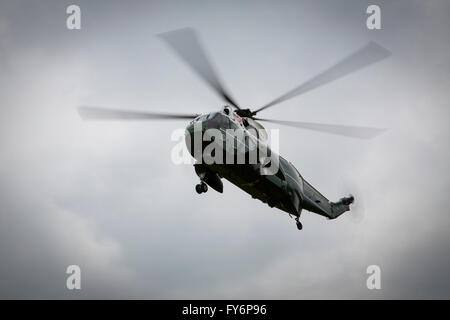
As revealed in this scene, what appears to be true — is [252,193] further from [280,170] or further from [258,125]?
[258,125]

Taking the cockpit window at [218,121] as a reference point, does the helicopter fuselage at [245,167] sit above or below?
below

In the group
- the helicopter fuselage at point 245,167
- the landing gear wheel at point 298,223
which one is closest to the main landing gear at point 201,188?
the helicopter fuselage at point 245,167

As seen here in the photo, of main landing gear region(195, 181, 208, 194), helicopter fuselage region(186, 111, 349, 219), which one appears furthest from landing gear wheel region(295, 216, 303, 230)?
main landing gear region(195, 181, 208, 194)

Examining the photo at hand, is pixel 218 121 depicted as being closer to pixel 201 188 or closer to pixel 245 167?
pixel 245 167

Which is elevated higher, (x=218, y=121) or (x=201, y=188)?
(x=218, y=121)

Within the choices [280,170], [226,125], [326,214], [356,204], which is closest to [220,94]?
[226,125]

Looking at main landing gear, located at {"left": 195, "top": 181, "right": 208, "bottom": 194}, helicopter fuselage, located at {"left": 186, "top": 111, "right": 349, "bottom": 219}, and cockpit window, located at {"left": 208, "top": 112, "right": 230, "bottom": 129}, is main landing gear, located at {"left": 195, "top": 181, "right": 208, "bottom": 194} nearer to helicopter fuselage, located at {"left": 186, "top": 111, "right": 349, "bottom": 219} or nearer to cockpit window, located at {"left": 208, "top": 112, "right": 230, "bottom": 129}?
helicopter fuselage, located at {"left": 186, "top": 111, "right": 349, "bottom": 219}

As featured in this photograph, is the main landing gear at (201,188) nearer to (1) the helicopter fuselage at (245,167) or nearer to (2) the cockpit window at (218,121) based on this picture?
(1) the helicopter fuselage at (245,167)

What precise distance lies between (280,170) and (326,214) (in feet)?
27.6

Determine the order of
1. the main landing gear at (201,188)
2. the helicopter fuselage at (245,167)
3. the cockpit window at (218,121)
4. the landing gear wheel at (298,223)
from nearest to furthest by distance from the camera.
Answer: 1. the cockpit window at (218,121)
2. the helicopter fuselage at (245,167)
3. the main landing gear at (201,188)
4. the landing gear wheel at (298,223)

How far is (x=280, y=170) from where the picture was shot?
102 ft

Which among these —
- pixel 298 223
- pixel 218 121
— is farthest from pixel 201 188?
pixel 298 223

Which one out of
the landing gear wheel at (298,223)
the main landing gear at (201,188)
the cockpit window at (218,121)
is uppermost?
the cockpit window at (218,121)

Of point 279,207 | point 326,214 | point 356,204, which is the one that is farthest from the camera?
point 356,204
